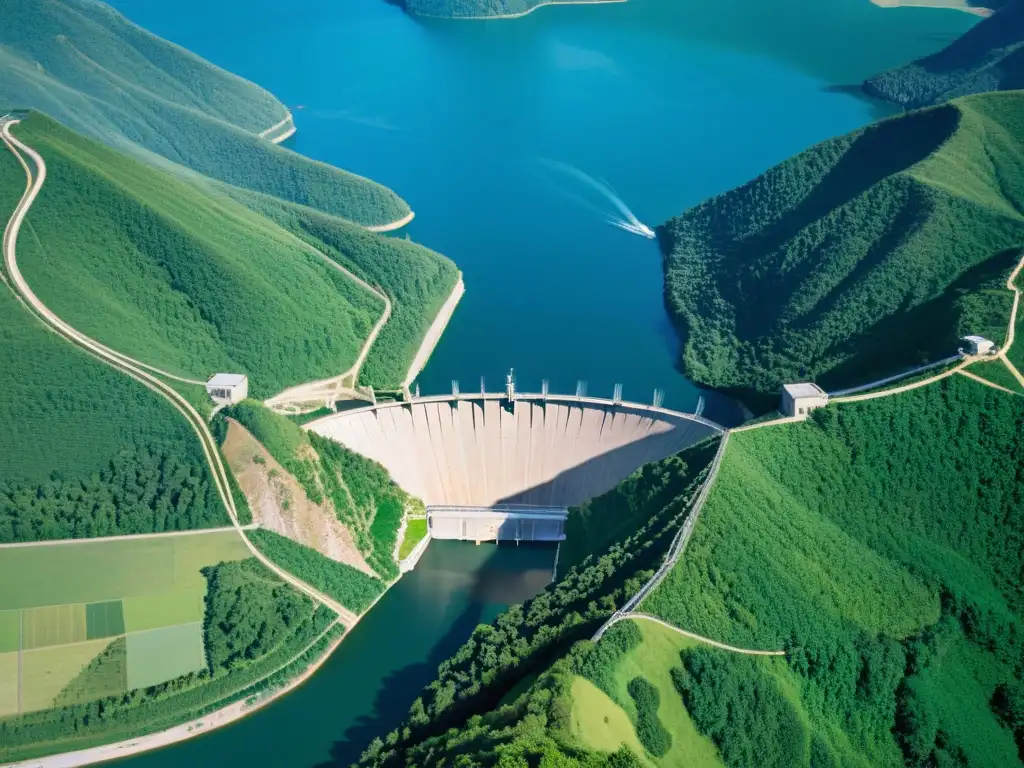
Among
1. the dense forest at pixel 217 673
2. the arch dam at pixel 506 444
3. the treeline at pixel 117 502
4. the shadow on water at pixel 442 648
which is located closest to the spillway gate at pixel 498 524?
the arch dam at pixel 506 444

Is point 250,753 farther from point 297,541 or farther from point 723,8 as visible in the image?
point 723,8

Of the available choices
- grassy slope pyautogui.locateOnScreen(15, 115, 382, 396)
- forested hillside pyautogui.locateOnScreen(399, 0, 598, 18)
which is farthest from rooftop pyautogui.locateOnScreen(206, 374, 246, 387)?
forested hillside pyautogui.locateOnScreen(399, 0, 598, 18)

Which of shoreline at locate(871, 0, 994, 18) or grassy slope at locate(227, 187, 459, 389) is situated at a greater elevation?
shoreline at locate(871, 0, 994, 18)

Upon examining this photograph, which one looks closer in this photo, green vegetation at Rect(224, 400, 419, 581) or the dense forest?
the dense forest

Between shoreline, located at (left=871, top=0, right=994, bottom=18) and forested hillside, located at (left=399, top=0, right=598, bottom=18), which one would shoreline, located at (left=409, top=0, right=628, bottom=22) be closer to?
forested hillside, located at (left=399, top=0, right=598, bottom=18)

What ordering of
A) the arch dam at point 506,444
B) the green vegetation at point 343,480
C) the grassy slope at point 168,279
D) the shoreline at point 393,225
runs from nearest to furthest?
1. the green vegetation at point 343,480
2. the arch dam at point 506,444
3. the grassy slope at point 168,279
4. the shoreline at point 393,225

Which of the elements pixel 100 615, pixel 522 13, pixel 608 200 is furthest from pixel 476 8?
pixel 100 615

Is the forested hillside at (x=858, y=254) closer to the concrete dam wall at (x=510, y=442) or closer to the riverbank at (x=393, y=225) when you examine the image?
the concrete dam wall at (x=510, y=442)
